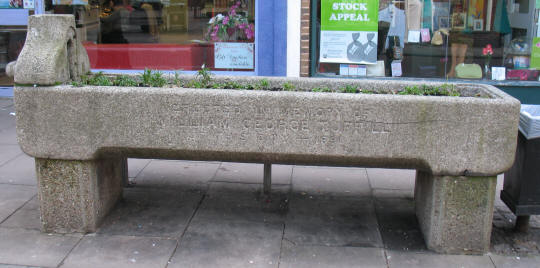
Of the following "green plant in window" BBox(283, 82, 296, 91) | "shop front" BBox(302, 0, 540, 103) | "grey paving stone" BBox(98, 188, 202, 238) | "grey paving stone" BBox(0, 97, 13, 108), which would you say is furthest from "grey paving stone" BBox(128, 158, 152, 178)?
"grey paving stone" BBox(0, 97, 13, 108)

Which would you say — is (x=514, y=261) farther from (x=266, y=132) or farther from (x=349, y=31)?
(x=349, y=31)

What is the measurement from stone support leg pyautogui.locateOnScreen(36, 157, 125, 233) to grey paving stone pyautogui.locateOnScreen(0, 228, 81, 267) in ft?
0.36

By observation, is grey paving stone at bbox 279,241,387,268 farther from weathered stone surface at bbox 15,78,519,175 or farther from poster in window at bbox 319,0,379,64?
poster in window at bbox 319,0,379,64

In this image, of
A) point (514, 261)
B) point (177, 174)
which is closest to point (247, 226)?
point (177, 174)

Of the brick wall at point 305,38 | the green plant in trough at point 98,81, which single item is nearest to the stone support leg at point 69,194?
the green plant in trough at point 98,81

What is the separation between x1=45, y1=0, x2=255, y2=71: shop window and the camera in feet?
27.0

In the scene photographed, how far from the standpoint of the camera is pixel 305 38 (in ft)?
24.6

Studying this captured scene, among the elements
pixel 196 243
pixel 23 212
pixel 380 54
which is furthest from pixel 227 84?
pixel 380 54

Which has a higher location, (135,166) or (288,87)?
(288,87)

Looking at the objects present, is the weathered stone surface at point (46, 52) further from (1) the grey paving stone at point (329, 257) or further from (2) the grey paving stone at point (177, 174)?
(1) the grey paving stone at point (329, 257)

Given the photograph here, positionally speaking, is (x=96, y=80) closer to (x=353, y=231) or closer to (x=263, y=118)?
(x=263, y=118)

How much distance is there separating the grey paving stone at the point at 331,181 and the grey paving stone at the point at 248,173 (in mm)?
110

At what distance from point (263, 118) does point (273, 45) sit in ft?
13.0

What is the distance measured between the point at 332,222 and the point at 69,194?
2.17 metres
